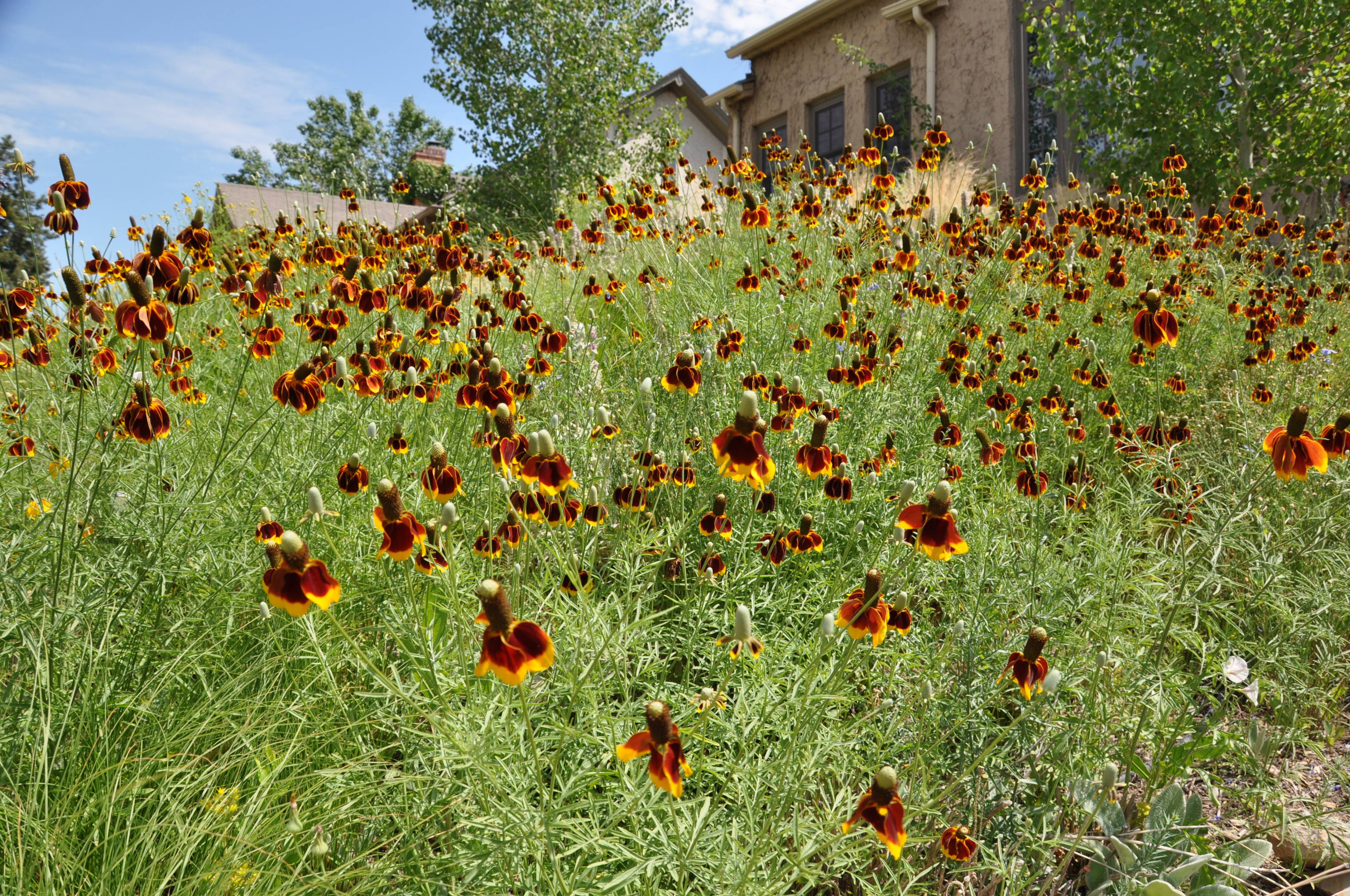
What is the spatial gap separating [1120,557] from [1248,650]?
23.8 inches

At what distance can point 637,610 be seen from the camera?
5.77ft

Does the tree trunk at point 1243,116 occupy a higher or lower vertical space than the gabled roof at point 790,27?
lower

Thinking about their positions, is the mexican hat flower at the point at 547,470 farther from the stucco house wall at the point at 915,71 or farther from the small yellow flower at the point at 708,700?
the stucco house wall at the point at 915,71

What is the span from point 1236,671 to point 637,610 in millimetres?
1687

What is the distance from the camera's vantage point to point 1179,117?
8.84 m

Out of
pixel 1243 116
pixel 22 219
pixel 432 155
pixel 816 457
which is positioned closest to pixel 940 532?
pixel 816 457

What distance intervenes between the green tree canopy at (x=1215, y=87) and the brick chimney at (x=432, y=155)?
32460mm

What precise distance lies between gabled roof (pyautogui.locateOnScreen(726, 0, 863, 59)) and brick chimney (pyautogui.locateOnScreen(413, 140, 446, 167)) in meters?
23.1

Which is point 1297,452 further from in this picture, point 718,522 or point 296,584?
point 296,584

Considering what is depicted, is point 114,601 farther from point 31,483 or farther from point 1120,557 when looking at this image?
point 1120,557

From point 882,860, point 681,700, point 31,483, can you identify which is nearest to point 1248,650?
point 882,860

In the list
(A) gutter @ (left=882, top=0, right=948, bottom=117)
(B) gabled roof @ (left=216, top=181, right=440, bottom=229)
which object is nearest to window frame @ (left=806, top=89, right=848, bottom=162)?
(A) gutter @ (left=882, top=0, right=948, bottom=117)

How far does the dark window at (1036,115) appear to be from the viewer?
40.7 feet

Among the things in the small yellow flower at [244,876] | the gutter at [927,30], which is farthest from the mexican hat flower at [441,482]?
the gutter at [927,30]
